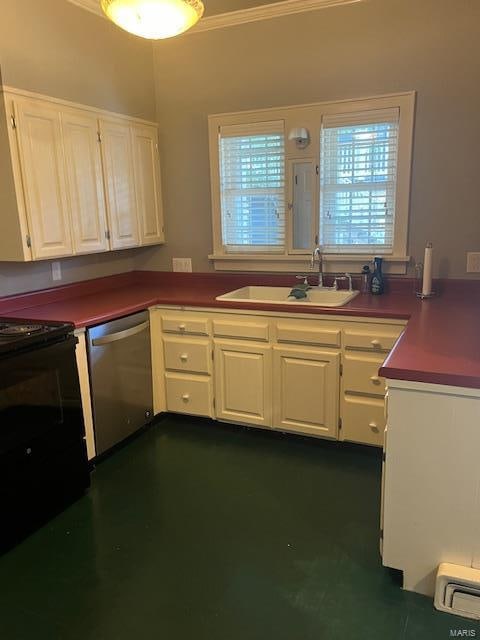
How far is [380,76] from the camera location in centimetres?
303

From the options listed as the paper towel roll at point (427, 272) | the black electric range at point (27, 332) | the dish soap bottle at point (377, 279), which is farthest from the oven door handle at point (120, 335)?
the paper towel roll at point (427, 272)

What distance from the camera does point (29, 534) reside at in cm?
224

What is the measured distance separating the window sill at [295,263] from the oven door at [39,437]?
154 centimetres

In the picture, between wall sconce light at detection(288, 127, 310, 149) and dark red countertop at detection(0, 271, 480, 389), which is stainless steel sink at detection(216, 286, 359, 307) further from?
wall sconce light at detection(288, 127, 310, 149)

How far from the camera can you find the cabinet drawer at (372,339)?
8.77 feet

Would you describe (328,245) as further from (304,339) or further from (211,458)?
(211,458)

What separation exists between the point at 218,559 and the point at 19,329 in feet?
4.47

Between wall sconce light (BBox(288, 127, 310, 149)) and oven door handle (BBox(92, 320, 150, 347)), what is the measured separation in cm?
152

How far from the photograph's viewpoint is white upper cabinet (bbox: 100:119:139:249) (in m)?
3.21

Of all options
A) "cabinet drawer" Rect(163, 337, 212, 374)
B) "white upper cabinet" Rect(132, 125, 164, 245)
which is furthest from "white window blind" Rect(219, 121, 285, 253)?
"cabinet drawer" Rect(163, 337, 212, 374)

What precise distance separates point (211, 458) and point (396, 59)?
2.60 meters

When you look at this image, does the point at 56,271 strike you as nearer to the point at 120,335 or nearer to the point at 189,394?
the point at 120,335

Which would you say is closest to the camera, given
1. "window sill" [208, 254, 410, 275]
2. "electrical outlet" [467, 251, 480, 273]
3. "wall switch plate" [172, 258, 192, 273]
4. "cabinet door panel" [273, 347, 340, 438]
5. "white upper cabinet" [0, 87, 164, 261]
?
"white upper cabinet" [0, 87, 164, 261]

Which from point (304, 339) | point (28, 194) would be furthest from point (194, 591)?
point (28, 194)
